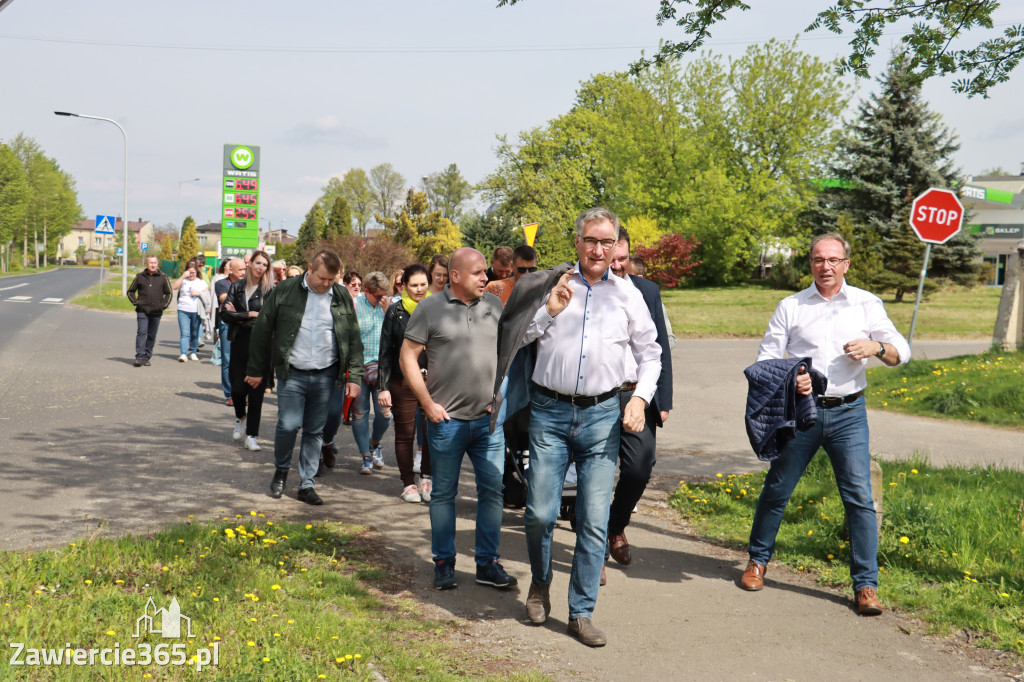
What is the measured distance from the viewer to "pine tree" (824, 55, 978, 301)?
35.8 metres

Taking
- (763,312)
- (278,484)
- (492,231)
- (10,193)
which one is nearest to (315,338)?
(278,484)

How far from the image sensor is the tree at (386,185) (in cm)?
8169

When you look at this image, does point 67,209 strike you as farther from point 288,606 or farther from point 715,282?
point 288,606

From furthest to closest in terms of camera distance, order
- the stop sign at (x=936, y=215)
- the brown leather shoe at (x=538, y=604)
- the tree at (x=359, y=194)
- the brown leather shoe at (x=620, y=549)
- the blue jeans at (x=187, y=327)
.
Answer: the tree at (x=359, y=194)
the blue jeans at (x=187, y=327)
the stop sign at (x=936, y=215)
the brown leather shoe at (x=620, y=549)
the brown leather shoe at (x=538, y=604)

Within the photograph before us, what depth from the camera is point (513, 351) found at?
431cm

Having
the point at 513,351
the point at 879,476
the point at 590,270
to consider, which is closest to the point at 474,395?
the point at 513,351

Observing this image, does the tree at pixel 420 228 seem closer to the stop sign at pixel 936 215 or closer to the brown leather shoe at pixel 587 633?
the stop sign at pixel 936 215

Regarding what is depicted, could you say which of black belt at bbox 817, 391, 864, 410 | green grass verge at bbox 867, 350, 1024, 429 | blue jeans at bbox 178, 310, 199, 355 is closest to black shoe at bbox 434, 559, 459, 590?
black belt at bbox 817, 391, 864, 410

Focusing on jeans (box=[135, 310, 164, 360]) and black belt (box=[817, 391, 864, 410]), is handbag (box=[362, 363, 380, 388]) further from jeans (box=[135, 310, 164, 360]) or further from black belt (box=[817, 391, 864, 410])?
jeans (box=[135, 310, 164, 360])

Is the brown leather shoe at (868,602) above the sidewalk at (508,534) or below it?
above

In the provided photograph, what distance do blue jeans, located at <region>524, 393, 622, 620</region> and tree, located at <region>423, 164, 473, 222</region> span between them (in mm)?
→ 74024

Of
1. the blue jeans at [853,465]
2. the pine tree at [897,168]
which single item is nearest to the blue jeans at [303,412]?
the blue jeans at [853,465]

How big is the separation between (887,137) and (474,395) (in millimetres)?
36552

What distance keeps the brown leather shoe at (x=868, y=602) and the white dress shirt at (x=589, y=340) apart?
1.70 metres
